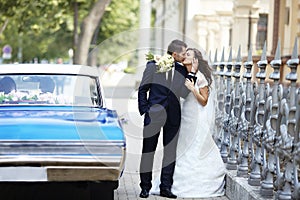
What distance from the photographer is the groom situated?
29.4ft

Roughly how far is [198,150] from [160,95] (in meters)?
0.98

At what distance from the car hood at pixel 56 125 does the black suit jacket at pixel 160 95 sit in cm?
56

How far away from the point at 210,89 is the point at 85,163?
9.53ft

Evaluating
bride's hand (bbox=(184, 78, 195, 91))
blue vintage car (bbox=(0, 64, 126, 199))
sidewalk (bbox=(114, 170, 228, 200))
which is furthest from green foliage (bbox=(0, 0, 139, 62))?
blue vintage car (bbox=(0, 64, 126, 199))

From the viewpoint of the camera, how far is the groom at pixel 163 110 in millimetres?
8961

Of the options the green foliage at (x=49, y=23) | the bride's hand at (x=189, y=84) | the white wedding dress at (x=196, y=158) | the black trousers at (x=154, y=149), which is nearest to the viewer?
the black trousers at (x=154, y=149)

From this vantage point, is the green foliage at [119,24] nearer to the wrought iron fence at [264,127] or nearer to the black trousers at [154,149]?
the wrought iron fence at [264,127]

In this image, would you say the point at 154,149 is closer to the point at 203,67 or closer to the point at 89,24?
the point at 203,67

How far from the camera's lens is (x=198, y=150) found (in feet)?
31.5

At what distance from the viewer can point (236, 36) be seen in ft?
85.4

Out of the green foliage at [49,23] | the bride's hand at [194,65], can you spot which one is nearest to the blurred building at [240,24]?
the green foliage at [49,23]

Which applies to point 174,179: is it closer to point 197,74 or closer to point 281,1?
point 197,74

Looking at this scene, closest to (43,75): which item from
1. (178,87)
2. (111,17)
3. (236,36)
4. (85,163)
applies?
(178,87)

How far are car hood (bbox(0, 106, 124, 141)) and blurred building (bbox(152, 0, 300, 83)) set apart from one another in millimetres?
7768
